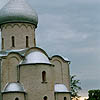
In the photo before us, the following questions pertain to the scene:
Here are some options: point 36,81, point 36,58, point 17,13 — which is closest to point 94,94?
point 36,58

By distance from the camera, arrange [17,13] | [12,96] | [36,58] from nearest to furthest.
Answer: [12,96] → [36,58] → [17,13]

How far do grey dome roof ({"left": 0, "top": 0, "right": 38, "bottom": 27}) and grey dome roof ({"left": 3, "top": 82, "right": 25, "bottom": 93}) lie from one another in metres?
4.90

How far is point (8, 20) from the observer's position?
2498 cm

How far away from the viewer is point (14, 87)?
22531 millimetres

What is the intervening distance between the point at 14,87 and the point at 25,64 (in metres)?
1.74

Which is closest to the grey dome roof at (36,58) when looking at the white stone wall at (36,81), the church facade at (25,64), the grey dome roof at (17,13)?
the church facade at (25,64)

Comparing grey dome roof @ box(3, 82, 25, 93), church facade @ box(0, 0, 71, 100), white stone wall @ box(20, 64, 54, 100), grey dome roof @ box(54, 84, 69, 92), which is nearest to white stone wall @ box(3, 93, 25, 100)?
church facade @ box(0, 0, 71, 100)

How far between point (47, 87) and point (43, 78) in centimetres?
65

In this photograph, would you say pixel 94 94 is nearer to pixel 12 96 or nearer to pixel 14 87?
pixel 14 87

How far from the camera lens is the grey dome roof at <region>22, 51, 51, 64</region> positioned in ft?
76.0

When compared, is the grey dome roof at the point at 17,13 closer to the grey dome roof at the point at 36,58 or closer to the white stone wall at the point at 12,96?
the grey dome roof at the point at 36,58

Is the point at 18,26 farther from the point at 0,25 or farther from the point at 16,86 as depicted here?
the point at 16,86

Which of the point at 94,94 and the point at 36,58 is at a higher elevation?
the point at 36,58

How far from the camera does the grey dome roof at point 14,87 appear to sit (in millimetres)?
22406
